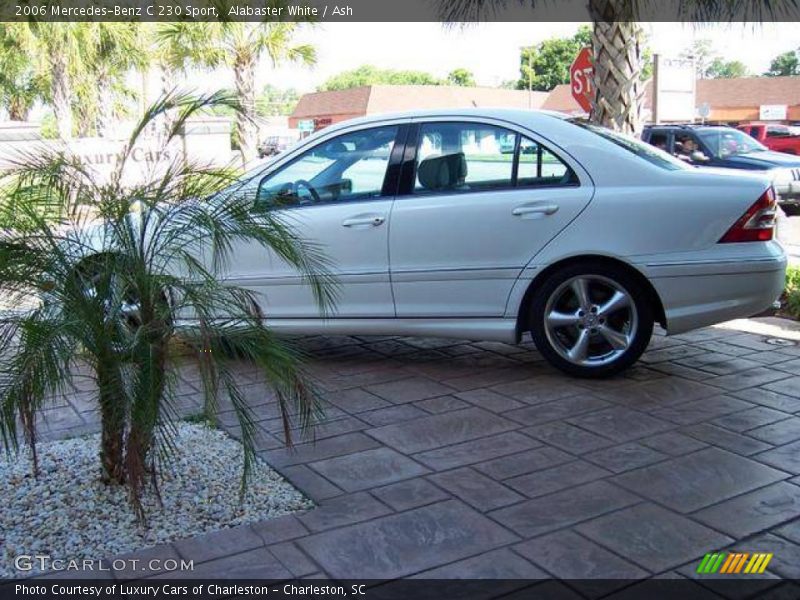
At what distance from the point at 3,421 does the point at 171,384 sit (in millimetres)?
614

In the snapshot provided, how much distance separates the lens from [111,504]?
3783mm

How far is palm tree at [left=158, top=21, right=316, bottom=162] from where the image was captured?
18672 millimetres

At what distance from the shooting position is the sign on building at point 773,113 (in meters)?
48.8

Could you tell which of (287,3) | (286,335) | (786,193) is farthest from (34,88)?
(286,335)

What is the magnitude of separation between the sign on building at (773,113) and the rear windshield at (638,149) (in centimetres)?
4765

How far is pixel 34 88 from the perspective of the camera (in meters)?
28.6

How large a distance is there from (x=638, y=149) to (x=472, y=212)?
1.27 metres

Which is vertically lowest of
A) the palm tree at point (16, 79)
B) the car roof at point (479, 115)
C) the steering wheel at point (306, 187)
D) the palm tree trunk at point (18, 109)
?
the steering wheel at point (306, 187)

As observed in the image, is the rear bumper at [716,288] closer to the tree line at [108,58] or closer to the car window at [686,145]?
the tree line at [108,58]

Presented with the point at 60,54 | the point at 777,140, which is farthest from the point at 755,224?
the point at 777,140

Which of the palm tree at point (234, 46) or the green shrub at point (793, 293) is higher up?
the palm tree at point (234, 46)

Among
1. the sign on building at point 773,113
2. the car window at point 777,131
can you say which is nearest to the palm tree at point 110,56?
the car window at point 777,131

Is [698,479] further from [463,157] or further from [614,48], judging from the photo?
[614,48]

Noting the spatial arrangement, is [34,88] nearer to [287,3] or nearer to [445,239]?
[287,3]
